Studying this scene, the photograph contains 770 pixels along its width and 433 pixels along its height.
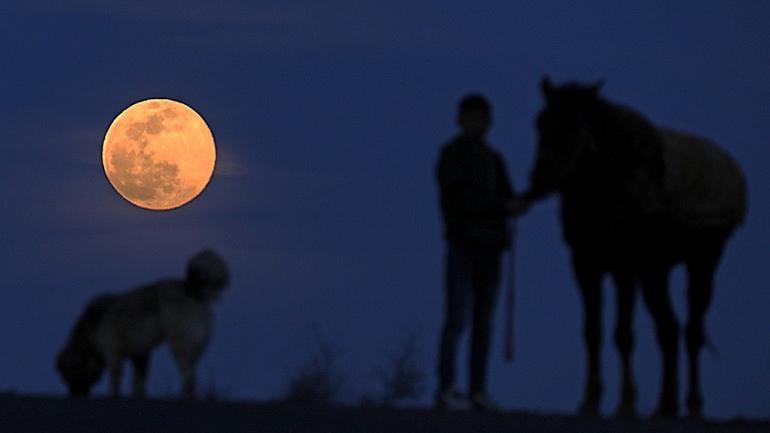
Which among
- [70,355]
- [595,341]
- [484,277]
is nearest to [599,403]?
[595,341]

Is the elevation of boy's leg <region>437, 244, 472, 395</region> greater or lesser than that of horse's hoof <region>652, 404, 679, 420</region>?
greater

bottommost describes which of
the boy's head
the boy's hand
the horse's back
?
the boy's hand

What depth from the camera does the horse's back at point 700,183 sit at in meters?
13.7

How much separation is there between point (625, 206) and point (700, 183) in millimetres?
1423

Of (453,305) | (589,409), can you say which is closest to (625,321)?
(589,409)

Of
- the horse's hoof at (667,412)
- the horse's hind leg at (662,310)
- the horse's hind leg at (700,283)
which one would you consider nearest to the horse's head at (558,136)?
the horse's hind leg at (662,310)

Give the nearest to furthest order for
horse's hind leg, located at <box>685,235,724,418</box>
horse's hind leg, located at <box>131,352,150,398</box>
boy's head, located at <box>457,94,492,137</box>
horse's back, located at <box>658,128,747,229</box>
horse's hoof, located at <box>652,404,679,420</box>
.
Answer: boy's head, located at <box>457,94,492,137</box>, horse's hoof, located at <box>652,404,679,420</box>, horse's back, located at <box>658,128,747,229</box>, horse's hind leg, located at <box>685,235,724,418</box>, horse's hind leg, located at <box>131,352,150,398</box>

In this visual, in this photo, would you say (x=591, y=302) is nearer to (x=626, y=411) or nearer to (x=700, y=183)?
(x=626, y=411)

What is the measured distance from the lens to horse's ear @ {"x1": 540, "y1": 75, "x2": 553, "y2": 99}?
1249 cm

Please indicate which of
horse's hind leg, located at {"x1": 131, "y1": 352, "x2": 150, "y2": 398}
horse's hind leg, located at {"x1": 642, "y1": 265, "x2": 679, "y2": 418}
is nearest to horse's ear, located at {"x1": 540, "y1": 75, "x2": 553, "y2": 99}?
horse's hind leg, located at {"x1": 642, "y1": 265, "x2": 679, "y2": 418}

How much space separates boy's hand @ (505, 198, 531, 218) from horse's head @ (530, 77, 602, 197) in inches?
7.5

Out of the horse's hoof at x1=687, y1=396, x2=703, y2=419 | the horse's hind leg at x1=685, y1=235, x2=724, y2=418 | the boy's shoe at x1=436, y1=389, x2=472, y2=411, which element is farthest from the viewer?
the horse's hind leg at x1=685, y1=235, x2=724, y2=418

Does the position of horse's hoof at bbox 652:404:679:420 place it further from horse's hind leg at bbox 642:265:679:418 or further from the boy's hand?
the boy's hand

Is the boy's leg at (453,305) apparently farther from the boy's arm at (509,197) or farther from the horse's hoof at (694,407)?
the horse's hoof at (694,407)
